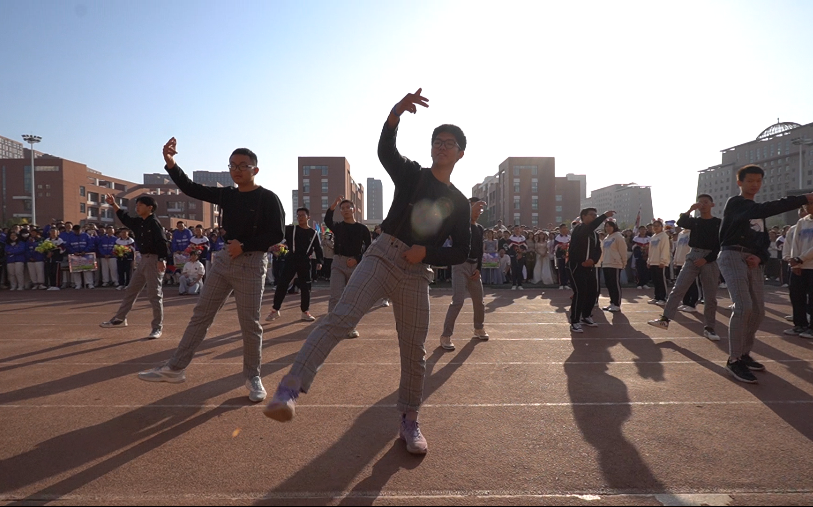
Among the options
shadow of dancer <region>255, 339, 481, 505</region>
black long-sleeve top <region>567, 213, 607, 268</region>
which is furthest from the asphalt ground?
black long-sleeve top <region>567, 213, 607, 268</region>

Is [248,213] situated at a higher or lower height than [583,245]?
higher

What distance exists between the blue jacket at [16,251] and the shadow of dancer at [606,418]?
17397 mm

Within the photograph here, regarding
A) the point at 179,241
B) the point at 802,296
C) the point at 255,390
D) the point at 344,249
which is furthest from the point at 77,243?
the point at 802,296

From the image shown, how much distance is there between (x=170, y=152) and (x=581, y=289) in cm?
668

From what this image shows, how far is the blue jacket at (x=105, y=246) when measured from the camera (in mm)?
16156

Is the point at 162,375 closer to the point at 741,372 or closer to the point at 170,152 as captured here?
the point at 170,152

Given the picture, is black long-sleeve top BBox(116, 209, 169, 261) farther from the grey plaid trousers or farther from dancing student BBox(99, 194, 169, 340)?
the grey plaid trousers

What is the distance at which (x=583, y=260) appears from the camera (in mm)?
8359

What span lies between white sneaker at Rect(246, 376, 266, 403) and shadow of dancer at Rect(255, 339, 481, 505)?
1.35ft

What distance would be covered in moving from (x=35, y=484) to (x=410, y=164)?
291 centimetres

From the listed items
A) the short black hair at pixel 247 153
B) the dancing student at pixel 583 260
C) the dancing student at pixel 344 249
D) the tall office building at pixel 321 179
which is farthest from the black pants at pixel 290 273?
the tall office building at pixel 321 179

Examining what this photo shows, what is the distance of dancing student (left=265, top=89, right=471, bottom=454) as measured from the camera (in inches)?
114

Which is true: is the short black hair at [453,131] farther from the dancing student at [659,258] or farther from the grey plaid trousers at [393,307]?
the dancing student at [659,258]

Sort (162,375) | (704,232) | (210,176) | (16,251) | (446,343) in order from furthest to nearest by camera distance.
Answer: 1. (210,176)
2. (16,251)
3. (704,232)
4. (446,343)
5. (162,375)
